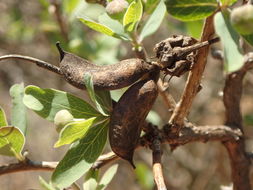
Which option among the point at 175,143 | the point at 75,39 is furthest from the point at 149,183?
the point at 175,143

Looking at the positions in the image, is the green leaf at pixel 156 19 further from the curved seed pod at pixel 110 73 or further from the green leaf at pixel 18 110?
the green leaf at pixel 18 110

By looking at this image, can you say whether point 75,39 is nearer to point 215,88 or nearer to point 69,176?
point 69,176

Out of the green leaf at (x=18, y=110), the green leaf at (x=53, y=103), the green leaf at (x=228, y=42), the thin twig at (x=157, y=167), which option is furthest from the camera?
the green leaf at (x=18, y=110)

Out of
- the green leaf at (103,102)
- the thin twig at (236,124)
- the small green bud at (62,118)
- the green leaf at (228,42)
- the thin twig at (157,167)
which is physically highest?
the green leaf at (228,42)

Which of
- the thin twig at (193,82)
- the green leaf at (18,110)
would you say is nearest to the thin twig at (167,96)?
the thin twig at (193,82)

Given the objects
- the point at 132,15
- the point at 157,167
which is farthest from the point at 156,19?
the point at 157,167

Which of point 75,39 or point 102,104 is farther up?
point 102,104

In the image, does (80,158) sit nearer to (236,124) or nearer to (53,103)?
(53,103)
